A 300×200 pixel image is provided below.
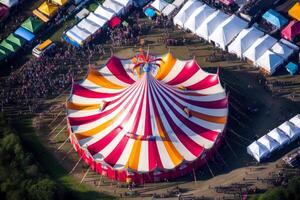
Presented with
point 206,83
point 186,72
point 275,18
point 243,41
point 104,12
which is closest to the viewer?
point 206,83

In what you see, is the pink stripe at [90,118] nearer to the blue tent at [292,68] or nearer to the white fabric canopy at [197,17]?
the white fabric canopy at [197,17]

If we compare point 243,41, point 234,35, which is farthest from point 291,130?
point 234,35

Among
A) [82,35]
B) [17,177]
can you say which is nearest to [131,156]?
[17,177]

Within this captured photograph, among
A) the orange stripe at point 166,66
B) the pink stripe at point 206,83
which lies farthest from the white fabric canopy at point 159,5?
the pink stripe at point 206,83

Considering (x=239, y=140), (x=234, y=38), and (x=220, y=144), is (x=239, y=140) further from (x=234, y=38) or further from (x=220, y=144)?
(x=234, y=38)

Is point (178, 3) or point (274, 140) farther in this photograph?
point (178, 3)

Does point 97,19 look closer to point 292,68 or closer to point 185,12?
point 185,12
